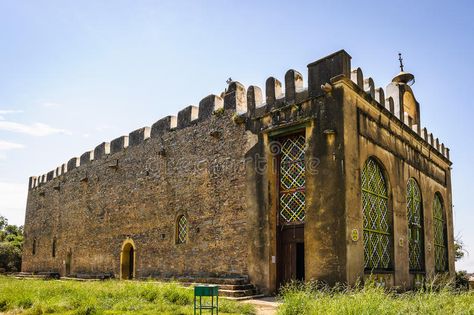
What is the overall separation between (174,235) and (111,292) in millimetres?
5222

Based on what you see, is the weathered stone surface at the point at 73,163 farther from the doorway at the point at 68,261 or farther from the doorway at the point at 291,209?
the doorway at the point at 291,209

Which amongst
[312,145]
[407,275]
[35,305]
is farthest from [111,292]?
[407,275]

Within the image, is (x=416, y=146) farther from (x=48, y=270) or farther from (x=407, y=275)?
(x=48, y=270)

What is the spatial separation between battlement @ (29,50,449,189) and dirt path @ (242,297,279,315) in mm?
4941

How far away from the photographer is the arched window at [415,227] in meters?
14.0

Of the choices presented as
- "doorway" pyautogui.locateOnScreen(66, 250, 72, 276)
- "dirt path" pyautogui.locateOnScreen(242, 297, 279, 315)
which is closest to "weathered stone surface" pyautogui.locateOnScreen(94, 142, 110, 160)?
"doorway" pyautogui.locateOnScreen(66, 250, 72, 276)

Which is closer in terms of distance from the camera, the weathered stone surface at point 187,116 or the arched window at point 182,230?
the arched window at point 182,230

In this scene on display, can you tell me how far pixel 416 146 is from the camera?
49.6 ft

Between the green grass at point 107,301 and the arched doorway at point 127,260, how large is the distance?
6653mm

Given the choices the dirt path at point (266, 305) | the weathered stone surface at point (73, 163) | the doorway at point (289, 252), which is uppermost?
the weathered stone surface at point (73, 163)

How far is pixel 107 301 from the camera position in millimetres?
8727

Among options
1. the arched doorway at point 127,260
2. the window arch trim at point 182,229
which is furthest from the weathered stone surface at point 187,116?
the arched doorway at point 127,260

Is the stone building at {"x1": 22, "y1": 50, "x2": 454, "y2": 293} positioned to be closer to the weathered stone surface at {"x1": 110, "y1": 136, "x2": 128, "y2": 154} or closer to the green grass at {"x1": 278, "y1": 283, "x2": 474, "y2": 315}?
the weathered stone surface at {"x1": 110, "y1": 136, "x2": 128, "y2": 154}

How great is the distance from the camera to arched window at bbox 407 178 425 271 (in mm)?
14008
